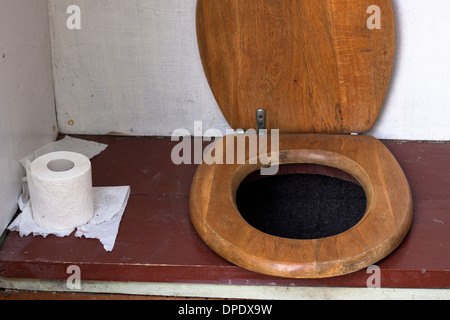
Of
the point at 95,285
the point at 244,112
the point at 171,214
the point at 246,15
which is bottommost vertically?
the point at 95,285

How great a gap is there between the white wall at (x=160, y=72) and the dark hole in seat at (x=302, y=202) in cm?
30

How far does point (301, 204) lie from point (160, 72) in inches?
23.6

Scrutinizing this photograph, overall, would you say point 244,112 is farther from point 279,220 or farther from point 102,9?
point 102,9

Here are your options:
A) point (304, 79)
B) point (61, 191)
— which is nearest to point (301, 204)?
point (304, 79)

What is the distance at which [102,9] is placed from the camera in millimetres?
1877

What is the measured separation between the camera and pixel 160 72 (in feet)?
6.41

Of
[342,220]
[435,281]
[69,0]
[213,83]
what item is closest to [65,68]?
[69,0]

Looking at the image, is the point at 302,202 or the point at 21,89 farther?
the point at 302,202

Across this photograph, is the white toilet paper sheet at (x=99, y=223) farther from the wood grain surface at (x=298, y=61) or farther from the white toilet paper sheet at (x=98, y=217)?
the wood grain surface at (x=298, y=61)

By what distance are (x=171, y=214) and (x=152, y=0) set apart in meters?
0.66

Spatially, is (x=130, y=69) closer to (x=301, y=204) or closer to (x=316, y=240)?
(x=301, y=204)

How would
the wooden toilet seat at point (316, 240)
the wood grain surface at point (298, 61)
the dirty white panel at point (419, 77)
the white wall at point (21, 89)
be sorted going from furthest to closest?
1. the dirty white panel at point (419, 77)
2. the wood grain surface at point (298, 61)
3. the white wall at point (21, 89)
4. the wooden toilet seat at point (316, 240)

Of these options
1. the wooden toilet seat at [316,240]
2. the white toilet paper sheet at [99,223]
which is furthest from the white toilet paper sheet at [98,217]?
the wooden toilet seat at [316,240]

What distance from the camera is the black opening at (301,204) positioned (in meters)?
1.80
